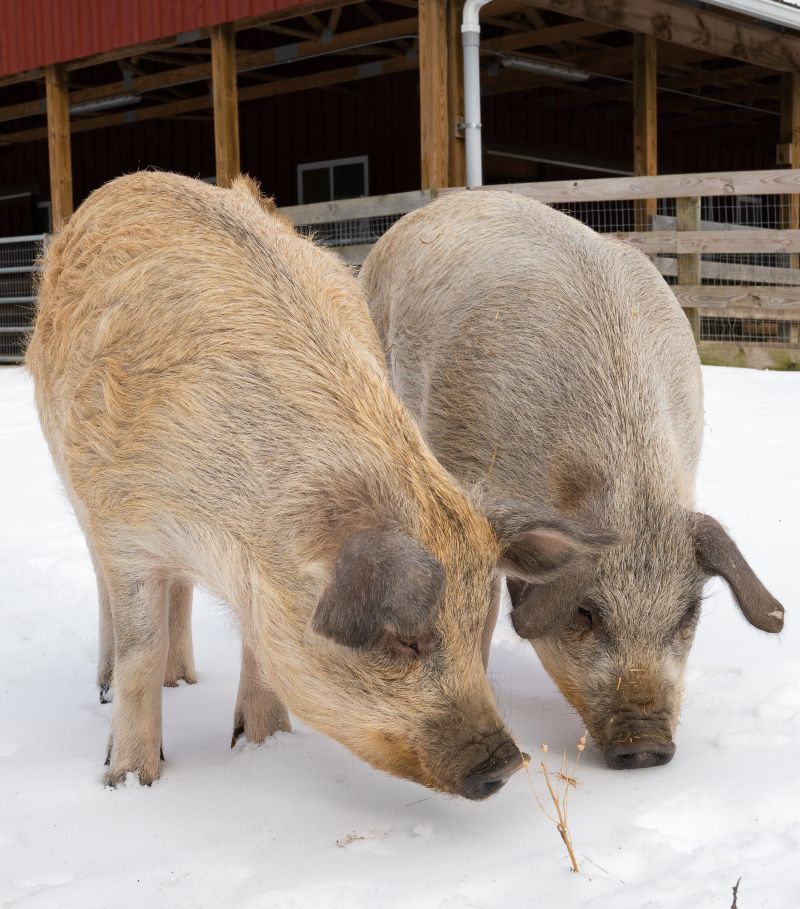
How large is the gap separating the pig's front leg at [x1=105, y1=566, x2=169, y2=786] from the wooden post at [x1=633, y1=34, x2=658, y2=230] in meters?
11.7

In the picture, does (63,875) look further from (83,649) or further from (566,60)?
(566,60)

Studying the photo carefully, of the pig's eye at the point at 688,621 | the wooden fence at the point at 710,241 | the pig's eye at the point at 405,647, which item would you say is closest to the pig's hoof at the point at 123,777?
the pig's eye at the point at 405,647

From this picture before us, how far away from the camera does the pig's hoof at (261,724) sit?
3724 millimetres

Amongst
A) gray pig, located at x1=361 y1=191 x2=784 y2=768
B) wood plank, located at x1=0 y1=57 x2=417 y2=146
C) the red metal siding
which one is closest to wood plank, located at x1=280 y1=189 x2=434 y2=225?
the red metal siding

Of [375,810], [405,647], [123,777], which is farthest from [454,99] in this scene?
[405,647]

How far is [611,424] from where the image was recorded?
12.3 ft

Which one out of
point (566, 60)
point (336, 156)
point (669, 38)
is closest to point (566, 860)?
point (669, 38)

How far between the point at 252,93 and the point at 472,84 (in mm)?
7507

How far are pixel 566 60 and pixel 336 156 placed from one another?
4.61m

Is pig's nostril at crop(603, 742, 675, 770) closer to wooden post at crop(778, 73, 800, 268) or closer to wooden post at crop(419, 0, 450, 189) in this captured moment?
wooden post at crop(419, 0, 450, 189)

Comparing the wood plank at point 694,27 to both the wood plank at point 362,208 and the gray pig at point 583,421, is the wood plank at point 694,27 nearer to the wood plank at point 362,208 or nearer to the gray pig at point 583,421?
the wood plank at point 362,208

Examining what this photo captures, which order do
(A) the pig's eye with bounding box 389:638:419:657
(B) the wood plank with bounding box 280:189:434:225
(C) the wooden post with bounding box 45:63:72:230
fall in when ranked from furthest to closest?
(C) the wooden post with bounding box 45:63:72:230
(B) the wood plank with bounding box 280:189:434:225
(A) the pig's eye with bounding box 389:638:419:657

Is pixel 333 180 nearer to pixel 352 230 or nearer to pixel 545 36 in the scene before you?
pixel 352 230

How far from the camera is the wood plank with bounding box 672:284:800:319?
11805 millimetres
